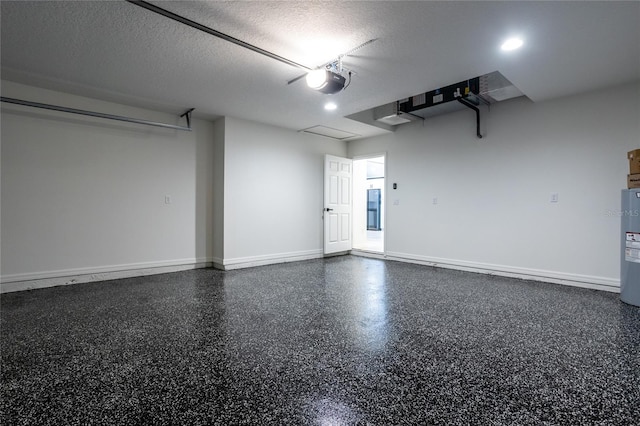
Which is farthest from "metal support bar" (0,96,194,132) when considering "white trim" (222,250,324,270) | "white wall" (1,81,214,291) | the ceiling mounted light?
the ceiling mounted light

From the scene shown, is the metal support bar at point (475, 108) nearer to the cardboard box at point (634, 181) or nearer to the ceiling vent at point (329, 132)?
the cardboard box at point (634, 181)

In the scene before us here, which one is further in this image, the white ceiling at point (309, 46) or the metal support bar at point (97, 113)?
the metal support bar at point (97, 113)

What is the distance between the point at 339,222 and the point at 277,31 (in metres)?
4.60

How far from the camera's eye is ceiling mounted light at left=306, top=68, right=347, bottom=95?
3150 mm

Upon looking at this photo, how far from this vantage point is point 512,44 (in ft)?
9.53

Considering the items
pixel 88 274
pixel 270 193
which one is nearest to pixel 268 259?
pixel 270 193

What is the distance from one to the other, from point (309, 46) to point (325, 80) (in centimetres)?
34

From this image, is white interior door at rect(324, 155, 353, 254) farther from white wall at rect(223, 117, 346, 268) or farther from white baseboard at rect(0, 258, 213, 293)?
white baseboard at rect(0, 258, 213, 293)

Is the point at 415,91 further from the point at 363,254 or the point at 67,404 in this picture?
the point at 67,404

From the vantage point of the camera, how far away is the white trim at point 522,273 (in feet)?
13.1

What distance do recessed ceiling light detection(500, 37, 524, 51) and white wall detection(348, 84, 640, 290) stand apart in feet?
6.48

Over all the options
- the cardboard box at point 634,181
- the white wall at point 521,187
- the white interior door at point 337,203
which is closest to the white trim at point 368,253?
the white interior door at point 337,203

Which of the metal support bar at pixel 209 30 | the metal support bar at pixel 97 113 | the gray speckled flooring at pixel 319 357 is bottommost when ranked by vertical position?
the gray speckled flooring at pixel 319 357

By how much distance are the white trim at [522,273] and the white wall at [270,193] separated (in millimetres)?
1966
